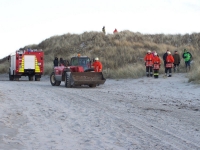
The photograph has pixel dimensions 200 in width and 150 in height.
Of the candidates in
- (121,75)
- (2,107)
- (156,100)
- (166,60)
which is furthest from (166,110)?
(121,75)

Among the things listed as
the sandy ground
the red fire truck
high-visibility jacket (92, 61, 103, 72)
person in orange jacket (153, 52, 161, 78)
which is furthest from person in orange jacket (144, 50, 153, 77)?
the sandy ground

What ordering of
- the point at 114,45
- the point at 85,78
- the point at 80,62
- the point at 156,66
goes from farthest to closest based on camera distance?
the point at 114,45 → the point at 156,66 → the point at 80,62 → the point at 85,78

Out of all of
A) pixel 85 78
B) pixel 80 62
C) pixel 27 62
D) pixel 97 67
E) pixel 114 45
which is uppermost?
pixel 114 45

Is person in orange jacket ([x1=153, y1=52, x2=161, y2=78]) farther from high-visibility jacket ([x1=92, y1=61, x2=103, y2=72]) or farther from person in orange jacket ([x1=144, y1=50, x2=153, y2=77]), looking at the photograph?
high-visibility jacket ([x1=92, y1=61, x2=103, y2=72])

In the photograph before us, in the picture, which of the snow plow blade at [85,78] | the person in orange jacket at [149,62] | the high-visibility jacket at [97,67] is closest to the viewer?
the snow plow blade at [85,78]

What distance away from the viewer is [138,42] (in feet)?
181

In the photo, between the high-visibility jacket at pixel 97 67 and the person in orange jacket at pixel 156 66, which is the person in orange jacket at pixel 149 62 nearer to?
the person in orange jacket at pixel 156 66

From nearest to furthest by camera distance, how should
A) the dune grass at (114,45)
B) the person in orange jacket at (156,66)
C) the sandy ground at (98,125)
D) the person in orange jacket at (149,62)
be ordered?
the sandy ground at (98,125)
the person in orange jacket at (156,66)
the person in orange jacket at (149,62)
the dune grass at (114,45)

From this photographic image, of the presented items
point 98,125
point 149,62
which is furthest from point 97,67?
point 98,125

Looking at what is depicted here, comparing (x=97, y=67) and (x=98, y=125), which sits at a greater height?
(x=97, y=67)

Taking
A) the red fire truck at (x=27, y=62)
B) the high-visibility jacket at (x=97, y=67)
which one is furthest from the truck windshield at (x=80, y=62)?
the red fire truck at (x=27, y=62)

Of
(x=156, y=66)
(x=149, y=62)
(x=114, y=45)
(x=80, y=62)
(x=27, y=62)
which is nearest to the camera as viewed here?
(x=80, y=62)

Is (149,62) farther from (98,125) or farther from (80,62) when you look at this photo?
(98,125)

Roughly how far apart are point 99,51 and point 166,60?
23.1m
